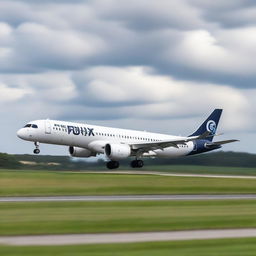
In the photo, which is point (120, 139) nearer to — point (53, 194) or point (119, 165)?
point (119, 165)

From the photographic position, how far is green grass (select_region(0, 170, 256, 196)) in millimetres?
41906

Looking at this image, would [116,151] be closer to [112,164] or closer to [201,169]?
[112,164]

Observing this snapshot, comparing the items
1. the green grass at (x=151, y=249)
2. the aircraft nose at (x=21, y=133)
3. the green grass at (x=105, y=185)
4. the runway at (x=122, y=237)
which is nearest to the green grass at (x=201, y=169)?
the aircraft nose at (x=21, y=133)

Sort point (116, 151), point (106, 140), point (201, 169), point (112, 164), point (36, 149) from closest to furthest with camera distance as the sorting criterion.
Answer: point (36, 149) → point (116, 151) → point (106, 140) → point (112, 164) → point (201, 169)

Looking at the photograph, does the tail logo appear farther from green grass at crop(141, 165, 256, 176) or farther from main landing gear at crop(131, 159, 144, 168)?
main landing gear at crop(131, 159, 144, 168)

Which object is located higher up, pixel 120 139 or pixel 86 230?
pixel 120 139

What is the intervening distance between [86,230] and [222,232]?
13.6 feet

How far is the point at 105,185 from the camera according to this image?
45969mm

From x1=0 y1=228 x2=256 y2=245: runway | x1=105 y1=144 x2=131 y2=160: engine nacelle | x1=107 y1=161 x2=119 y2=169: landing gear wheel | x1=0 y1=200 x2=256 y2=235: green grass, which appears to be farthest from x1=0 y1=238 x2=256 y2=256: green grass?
x1=107 y1=161 x2=119 y2=169: landing gear wheel

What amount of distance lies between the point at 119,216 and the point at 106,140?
40293 millimetres

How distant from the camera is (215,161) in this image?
8400 cm

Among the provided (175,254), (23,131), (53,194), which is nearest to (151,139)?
(23,131)

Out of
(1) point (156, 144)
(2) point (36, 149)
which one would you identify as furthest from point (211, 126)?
(2) point (36, 149)

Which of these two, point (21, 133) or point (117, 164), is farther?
point (117, 164)
